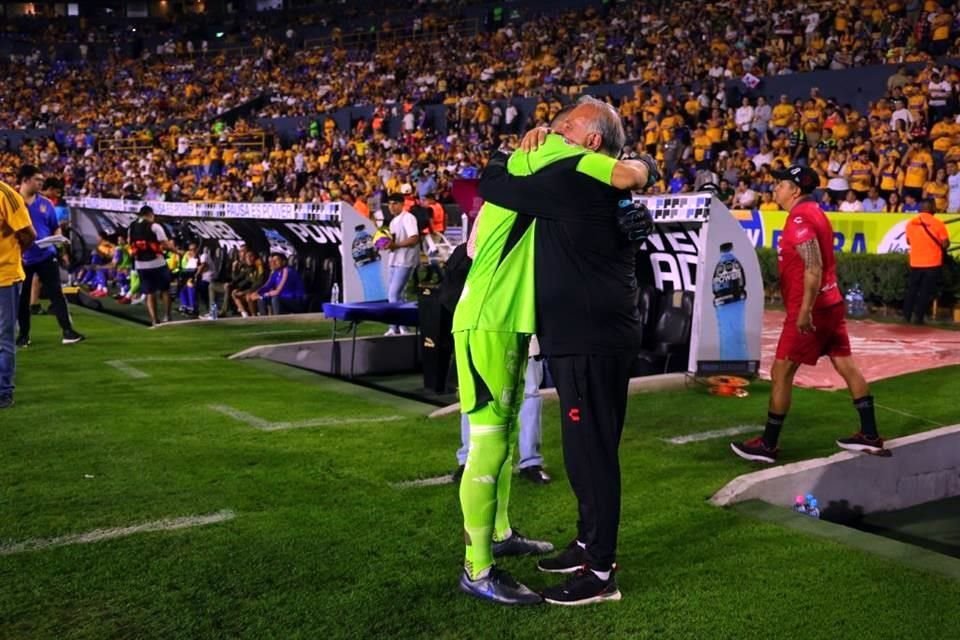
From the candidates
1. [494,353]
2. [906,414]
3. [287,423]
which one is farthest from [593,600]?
[906,414]

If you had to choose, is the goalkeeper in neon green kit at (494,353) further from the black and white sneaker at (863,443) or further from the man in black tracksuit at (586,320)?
the black and white sneaker at (863,443)

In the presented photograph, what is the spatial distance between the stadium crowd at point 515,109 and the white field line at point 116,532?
13536 mm

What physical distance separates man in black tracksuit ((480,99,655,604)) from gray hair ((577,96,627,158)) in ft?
0.16

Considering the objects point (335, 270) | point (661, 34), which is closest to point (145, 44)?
point (661, 34)

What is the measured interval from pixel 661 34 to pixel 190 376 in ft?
66.7

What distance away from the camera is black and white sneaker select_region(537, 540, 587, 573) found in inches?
165

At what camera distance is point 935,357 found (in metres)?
10.3

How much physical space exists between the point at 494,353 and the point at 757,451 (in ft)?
9.94

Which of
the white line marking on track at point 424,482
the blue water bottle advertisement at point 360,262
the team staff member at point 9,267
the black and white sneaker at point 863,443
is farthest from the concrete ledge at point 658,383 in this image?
the blue water bottle advertisement at point 360,262

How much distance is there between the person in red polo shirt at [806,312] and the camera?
19.8 feet

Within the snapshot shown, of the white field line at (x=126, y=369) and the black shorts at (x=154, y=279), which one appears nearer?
the white field line at (x=126, y=369)

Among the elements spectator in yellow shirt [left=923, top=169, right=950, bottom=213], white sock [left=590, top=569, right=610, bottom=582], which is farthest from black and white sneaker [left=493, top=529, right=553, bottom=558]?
spectator in yellow shirt [left=923, top=169, right=950, bottom=213]

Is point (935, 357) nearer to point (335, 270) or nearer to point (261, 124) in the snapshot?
point (335, 270)

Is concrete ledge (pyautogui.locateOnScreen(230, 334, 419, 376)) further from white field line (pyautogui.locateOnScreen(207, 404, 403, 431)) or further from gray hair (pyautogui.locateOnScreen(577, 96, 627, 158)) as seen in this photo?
gray hair (pyautogui.locateOnScreen(577, 96, 627, 158))
